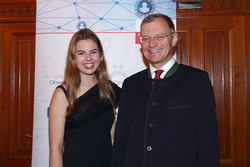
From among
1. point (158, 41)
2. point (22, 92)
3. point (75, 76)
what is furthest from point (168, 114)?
point (22, 92)

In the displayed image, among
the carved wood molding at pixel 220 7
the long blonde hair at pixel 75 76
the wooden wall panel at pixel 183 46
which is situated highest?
the carved wood molding at pixel 220 7

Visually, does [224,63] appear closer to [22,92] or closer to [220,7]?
[220,7]

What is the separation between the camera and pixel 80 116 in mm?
1538

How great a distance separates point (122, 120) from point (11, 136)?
1991 millimetres

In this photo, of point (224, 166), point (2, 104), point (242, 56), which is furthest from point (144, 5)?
point (2, 104)

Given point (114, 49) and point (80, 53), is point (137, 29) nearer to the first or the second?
point (114, 49)

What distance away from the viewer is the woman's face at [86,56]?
1533 millimetres

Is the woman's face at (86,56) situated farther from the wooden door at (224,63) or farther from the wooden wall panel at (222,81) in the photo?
the wooden wall panel at (222,81)

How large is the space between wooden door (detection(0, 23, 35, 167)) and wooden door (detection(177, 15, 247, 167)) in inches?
72.5

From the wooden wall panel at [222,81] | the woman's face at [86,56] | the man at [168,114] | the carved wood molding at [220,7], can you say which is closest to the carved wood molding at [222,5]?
the carved wood molding at [220,7]

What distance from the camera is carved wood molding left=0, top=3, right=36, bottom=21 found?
2682 millimetres

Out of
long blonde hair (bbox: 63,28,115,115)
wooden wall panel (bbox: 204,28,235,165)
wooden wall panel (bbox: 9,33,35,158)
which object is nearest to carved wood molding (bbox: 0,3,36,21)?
wooden wall panel (bbox: 9,33,35,158)

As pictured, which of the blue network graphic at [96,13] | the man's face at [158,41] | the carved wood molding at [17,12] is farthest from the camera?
the carved wood molding at [17,12]

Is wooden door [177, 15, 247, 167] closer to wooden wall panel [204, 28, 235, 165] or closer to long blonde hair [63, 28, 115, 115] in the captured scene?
wooden wall panel [204, 28, 235, 165]
